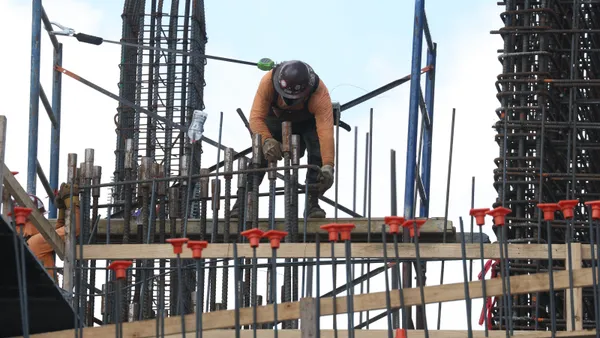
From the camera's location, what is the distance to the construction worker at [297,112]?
→ 1694 centimetres

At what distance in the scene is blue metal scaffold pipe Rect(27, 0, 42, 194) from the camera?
55.8ft

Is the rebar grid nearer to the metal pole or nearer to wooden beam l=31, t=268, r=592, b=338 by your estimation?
wooden beam l=31, t=268, r=592, b=338

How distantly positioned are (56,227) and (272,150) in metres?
2.47

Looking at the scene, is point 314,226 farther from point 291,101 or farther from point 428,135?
point 428,135

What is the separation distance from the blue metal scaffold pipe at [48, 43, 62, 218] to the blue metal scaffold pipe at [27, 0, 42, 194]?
1.05 meters

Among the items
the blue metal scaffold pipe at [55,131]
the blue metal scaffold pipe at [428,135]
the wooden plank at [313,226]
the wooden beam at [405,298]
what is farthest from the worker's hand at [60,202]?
the blue metal scaffold pipe at [428,135]

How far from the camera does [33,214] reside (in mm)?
13609

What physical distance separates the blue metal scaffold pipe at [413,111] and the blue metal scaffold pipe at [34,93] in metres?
4.02

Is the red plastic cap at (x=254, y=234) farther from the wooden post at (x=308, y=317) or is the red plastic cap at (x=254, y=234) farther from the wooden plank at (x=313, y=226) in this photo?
the wooden plank at (x=313, y=226)

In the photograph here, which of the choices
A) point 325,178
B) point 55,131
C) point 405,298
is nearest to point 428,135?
point 325,178

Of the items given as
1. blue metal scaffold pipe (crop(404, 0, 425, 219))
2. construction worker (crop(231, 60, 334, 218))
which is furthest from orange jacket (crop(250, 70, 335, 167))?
blue metal scaffold pipe (crop(404, 0, 425, 219))

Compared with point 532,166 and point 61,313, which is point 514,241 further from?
point 61,313

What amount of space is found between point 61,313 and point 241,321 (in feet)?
6.85

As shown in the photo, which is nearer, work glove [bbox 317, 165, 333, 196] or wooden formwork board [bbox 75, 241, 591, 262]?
wooden formwork board [bbox 75, 241, 591, 262]
